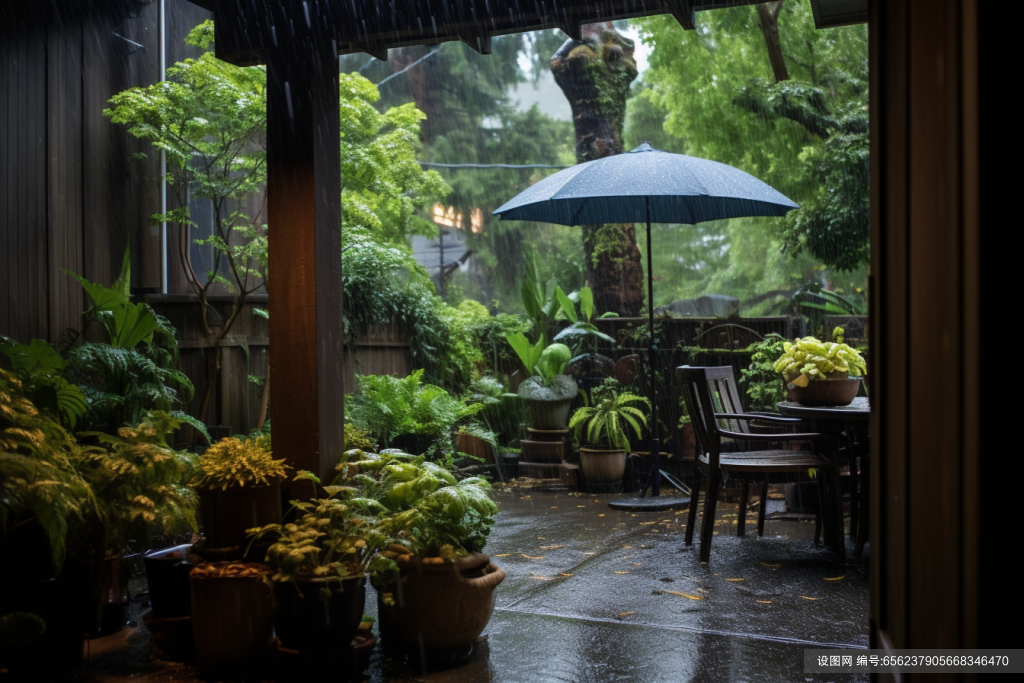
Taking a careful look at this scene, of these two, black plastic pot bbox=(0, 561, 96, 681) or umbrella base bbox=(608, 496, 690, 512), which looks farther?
umbrella base bbox=(608, 496, 690, 512)

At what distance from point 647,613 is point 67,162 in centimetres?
538

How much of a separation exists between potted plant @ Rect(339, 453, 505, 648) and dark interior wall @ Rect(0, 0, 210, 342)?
3877 millimetres

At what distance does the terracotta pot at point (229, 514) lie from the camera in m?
3.07

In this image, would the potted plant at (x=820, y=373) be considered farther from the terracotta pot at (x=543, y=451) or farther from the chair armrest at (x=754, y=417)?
the terracotta pot at (x=543, y=451)

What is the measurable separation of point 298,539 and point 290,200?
1376mm

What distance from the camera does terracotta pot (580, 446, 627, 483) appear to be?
679cm

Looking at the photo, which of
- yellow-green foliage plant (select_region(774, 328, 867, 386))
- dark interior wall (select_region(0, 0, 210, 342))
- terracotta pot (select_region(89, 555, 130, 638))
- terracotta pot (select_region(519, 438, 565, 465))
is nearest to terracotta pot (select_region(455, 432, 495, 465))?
terracotta pot (select_region(519, 438, 565, 465))

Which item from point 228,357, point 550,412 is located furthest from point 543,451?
point 228,357

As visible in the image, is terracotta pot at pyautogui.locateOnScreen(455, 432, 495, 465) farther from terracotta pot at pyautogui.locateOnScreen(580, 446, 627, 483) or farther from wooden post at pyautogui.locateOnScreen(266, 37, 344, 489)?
wooden post at pyautogui.locateOnScreen(266, 37, 344, 489)

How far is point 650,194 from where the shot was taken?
5.17 meters

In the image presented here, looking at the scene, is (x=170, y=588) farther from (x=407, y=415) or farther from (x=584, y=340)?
(x=584, y=340)

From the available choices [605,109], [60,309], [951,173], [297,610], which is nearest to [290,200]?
[297,610]

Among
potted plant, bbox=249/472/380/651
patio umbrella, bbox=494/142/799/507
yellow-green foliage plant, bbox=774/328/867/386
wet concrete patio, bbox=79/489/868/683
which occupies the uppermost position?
patio umbrella, bbox=494/142/799/507

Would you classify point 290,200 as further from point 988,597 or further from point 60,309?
point 60,309
